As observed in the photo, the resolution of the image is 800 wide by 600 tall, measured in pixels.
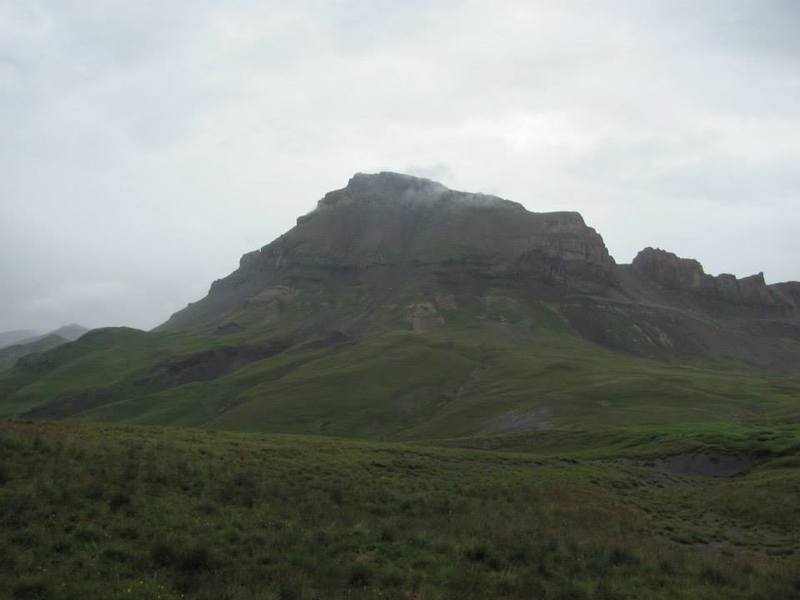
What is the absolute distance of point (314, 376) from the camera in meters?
130

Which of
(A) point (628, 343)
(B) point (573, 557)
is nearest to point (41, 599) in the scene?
(B) point (573, 557)

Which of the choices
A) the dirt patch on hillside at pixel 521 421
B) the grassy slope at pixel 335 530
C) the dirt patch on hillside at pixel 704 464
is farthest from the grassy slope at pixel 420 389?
the grassy slope at pixel 335 530

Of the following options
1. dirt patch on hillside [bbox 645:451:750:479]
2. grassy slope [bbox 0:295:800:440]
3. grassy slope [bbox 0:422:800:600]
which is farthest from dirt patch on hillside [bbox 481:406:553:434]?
grassy slope [bbox 0:422:800:600]

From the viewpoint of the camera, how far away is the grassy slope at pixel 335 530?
13.2 metres

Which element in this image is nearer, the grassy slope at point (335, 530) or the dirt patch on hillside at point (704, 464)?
the grassy slope at point (335, 530)

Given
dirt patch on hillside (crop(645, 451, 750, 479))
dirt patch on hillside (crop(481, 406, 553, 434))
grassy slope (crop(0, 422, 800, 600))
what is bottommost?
dirt patch on hillside (crop(481, 406, 553, 434))

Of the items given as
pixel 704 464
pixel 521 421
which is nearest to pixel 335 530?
pixel 704 464

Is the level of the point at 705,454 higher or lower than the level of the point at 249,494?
lower

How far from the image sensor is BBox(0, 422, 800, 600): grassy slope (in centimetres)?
1318

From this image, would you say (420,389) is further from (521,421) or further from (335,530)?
(335,530)

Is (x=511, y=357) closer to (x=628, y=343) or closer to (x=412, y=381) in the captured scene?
(x=412, y=381)

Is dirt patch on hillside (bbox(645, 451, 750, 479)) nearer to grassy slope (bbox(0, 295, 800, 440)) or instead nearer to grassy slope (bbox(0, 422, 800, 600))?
grassy slope (bbox(0, 422, 800, 600))

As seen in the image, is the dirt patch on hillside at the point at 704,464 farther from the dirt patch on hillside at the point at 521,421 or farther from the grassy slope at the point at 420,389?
the dirt patch on hillside at the point at 521,421

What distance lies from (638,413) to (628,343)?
130 metres
